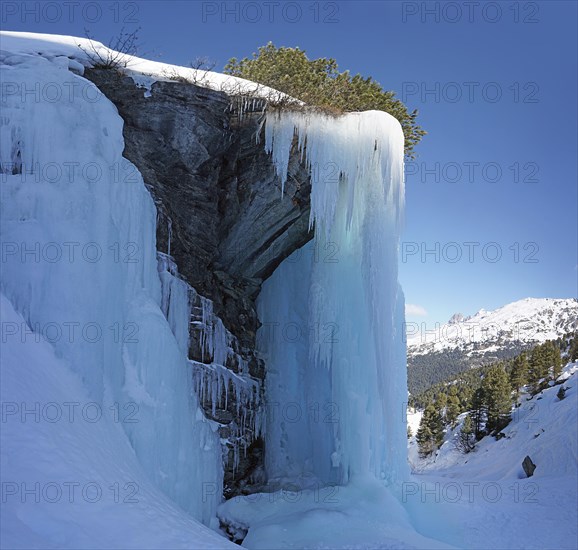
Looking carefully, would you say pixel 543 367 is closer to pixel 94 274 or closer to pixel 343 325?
pixel 343 325

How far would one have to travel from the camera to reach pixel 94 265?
675 centimetres

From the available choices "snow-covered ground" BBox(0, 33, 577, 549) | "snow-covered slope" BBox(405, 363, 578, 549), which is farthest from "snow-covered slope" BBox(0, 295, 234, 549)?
"snow-covered slope" BBox(405, 363, 578, 549)

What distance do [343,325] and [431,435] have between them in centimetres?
4133

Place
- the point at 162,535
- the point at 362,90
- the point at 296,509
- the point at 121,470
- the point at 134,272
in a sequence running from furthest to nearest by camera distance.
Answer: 1. the point at 362,90
2. the point at 296,509
3. the point at 134,272
4. the point at 121,470
5. the point at 162,535

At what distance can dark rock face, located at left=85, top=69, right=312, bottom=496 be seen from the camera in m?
9.04

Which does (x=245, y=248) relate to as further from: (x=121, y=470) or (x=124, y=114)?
(x=121, y=470)

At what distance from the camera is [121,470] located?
199 inches

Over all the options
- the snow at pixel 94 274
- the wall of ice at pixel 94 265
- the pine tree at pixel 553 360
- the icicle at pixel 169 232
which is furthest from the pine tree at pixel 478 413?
the icicle at pixel 169 232

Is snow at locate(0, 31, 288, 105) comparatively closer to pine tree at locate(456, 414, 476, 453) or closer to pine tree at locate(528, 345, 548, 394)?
pine tree at locate(456, 414, 476, 453)

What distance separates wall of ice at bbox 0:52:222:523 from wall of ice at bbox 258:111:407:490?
3.17 meters

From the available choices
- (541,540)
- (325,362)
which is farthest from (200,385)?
(541,540)

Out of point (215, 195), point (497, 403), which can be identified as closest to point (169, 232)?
point (215, 195)

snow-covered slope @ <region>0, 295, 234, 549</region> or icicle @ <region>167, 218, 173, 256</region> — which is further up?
icicle @ <region>167, 218, 173, 256</region>

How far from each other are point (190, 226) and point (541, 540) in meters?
10.0
